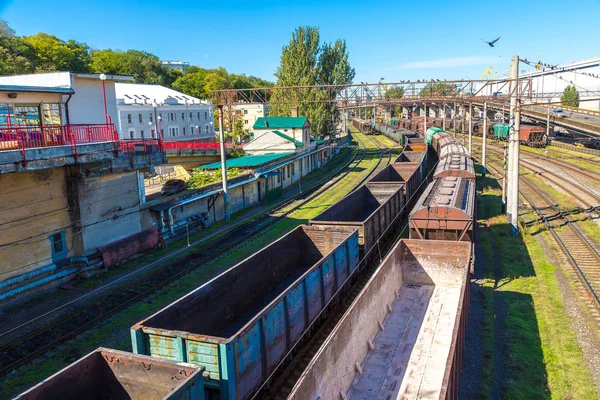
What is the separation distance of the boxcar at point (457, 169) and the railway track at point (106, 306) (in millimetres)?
9985

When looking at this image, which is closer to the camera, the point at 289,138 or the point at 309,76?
the point at 289,138

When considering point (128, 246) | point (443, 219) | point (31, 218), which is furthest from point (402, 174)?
point (31, 218)

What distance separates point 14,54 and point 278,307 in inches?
2909

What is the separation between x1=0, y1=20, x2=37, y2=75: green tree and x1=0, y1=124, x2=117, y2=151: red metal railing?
47207mm

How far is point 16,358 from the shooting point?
13.1 metres

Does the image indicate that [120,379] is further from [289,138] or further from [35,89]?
[289,138]

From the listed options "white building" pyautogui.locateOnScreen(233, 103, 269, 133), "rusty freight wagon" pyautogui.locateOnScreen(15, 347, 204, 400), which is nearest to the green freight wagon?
"white building" pyautogui.locateOnScreen(233, 103, 269, 133)

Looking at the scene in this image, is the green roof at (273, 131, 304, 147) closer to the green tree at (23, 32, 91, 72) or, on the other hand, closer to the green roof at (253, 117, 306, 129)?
the green roof at (253, 117, 306, 129)

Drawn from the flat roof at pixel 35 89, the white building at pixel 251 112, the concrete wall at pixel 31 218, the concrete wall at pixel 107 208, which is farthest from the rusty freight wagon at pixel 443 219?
the white building at pixel 251 112

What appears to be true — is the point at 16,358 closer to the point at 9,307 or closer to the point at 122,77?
the point at 9,307

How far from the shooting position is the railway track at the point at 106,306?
1348cm

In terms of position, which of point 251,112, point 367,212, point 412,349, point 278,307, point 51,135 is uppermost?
point 251,112

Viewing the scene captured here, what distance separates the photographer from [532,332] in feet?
43.5

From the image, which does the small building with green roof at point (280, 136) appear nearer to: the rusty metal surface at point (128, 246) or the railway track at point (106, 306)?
the railway track at point (106, 306)
